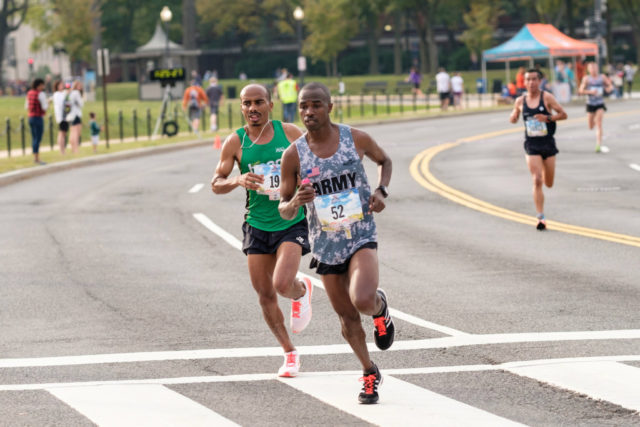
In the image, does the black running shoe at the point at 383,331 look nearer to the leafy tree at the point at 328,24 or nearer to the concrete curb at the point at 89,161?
the concrete curb at the point at 89,161

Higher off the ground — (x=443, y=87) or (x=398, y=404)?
(x=443, y=87)

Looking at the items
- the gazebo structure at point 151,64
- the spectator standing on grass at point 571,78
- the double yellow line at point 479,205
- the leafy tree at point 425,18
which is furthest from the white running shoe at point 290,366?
the leafy tree at point 425,18

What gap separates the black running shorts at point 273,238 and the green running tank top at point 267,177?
0.10 feet

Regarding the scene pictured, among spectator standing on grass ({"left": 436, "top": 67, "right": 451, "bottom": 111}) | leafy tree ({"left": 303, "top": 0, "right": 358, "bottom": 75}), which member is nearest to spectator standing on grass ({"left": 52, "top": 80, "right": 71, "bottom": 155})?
spectator standing on grass ({"left": 436, "top": 67, "right": 451, "bottom": 111})

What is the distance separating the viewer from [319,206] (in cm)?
727

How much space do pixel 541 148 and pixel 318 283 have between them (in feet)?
16.0

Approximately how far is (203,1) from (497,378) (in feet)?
327

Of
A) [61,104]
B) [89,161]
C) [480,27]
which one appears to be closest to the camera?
[89,161]

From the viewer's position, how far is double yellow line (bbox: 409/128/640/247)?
600 inches

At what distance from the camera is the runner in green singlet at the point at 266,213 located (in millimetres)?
8164

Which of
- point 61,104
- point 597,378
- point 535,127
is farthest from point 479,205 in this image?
point 61,104

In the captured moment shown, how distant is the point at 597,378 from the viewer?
25.2ft

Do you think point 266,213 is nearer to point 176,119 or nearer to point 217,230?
point 217,230

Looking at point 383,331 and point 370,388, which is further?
point 383,331
